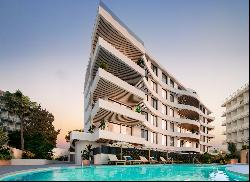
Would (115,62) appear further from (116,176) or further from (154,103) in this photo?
(116,176)

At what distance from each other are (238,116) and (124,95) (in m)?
52.2

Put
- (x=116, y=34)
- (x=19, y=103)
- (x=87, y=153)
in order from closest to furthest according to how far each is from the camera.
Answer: (x=87, y=153) < (x=116, y=34) < (x=19, y=103)

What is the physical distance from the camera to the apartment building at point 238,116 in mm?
82562

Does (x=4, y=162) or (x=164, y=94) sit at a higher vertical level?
(x=164, y=94)

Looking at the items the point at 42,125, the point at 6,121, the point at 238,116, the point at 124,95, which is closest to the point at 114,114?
the point at 124,95

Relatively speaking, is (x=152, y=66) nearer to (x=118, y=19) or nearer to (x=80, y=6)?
(x=118, y=19)

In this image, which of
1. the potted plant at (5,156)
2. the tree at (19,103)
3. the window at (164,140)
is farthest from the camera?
the window at (164,140)

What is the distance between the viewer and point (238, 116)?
87875 mm

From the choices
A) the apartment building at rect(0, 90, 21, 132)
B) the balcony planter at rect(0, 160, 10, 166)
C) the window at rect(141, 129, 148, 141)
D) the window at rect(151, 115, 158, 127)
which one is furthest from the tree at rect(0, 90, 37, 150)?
the apartment building at rect(0, 90, 21, 132)

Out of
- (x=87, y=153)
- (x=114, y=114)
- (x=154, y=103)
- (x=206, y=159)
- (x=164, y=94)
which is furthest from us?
(x=164, y=94)

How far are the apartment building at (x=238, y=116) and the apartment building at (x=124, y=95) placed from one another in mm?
21673

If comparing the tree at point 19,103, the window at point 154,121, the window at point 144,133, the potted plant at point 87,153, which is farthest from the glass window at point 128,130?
the tree at point 19,103

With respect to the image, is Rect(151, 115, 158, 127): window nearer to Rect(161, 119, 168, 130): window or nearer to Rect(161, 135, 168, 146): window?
Rect(161, 119, 168, 130): window

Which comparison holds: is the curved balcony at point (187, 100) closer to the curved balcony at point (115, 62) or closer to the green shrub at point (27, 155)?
the curved balcony at point (115, 62)
